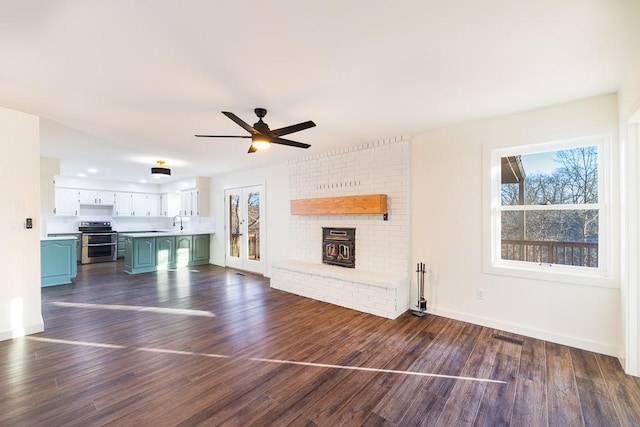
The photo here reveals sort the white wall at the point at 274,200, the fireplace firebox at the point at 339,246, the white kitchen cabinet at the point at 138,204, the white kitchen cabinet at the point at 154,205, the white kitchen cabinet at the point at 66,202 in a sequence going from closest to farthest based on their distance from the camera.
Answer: the fireplace firebox at the point at 339,246, the white wall at the point at 274,200, the white kitchen cabinet at the point at 66,202, the white kitchen cabinet at the point at 138,204, the white kitchen cabinet at the point at 154,205

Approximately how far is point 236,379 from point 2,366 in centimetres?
213

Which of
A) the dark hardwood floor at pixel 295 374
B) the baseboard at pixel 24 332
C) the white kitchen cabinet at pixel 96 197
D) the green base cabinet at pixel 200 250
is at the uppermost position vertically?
the white kitchen cabinet at pixel 96 197

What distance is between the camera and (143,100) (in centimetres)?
271

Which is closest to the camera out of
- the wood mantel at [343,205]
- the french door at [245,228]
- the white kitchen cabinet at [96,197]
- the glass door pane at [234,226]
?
the wood mantel at [343,205]

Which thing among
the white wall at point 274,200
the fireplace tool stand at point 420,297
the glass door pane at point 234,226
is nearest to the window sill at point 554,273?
the fireplace tool stand at point 420,297

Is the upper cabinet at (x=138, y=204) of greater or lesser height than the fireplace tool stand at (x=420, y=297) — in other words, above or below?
above

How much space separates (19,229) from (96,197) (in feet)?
19.8

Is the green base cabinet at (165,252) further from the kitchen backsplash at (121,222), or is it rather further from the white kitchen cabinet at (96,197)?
the white kitchen cabinet at (96,197)

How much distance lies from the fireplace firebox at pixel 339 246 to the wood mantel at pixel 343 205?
354 millimetres

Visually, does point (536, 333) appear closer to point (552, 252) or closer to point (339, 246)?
point (552, 252)

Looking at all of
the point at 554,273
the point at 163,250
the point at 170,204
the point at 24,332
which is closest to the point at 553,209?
the point at 554,273

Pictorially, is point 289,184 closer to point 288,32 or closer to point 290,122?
point 290,122

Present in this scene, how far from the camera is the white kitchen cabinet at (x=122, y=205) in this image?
8453mm

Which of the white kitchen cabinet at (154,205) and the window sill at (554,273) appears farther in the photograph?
the white kitchen cabinet at (154,205)
